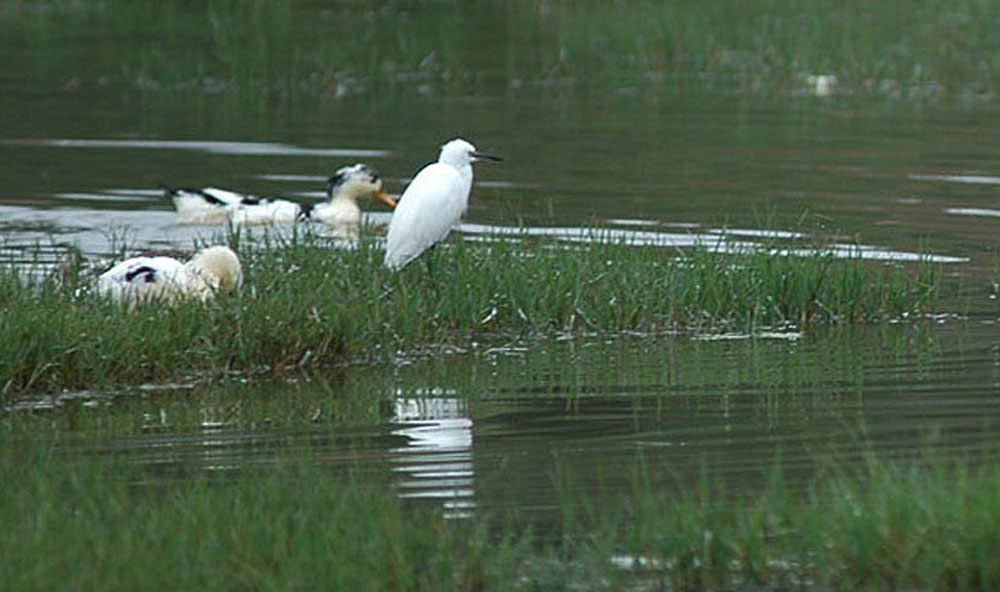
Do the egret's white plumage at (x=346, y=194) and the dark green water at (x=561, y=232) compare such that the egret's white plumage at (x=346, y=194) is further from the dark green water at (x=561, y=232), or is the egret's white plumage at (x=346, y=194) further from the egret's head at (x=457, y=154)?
the egret's head at (x=457, y=154)

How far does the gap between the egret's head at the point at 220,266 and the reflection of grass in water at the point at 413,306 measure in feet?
0.37

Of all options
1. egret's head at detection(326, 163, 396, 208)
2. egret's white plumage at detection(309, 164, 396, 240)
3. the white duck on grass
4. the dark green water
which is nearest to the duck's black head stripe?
the dark green water

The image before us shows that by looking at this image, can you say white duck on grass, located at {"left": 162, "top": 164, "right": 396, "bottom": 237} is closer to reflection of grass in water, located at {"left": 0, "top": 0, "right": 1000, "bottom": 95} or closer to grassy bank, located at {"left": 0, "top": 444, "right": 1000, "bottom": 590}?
reflection of grass in water, located at {"left": 0, "top": 0, "right": 1000, "bottom": 95}

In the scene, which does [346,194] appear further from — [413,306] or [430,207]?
[413,306]

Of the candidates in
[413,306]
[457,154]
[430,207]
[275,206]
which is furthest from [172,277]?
[275,206]

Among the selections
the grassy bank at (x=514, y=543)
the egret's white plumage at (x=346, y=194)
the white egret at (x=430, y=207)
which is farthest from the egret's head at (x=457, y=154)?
the grassy bank at (x=514, y=543)

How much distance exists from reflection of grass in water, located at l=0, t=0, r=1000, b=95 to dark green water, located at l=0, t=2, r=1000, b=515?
62 centimetres

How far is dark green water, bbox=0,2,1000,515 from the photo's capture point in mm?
9008

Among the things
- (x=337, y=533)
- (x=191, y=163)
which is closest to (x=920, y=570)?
(x=337, y=533)

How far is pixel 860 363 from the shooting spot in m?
11.4

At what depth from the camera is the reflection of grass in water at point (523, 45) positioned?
27.1 m

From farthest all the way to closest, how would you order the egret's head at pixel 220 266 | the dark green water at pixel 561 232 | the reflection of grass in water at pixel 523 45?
the reflection of grass in water at pixel 523 45 < the egret's head at pixel 220 266 < the dark green water at pixel 561 232

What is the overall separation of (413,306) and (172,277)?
123cm

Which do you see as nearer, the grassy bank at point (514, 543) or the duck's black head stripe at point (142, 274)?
the grassy bank at point (514, 543)
